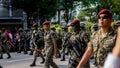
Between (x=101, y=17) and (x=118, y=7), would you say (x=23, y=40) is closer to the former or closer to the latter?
(x=101, y=17)

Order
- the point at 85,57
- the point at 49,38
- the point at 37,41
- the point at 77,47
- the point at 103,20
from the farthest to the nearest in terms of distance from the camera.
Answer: the point at 37,41, the point at 49,38, the point at 77,47, the point at 103,20, the point at 85,57

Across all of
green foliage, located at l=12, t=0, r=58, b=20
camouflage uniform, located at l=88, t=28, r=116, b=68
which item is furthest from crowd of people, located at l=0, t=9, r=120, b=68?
green foliage, located at l=12, t=0, r=58, b=20

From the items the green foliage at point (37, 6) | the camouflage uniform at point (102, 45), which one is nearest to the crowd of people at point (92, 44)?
the camouflage uniform at point (102, 45)

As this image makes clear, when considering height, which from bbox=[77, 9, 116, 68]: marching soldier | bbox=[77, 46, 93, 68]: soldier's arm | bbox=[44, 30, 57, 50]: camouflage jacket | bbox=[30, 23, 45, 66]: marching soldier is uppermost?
bbox=[77, 9, 116, 68]: marching soldier

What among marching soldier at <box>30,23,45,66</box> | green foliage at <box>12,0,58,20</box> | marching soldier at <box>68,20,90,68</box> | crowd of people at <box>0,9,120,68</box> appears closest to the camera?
crowd of people at <box>0,9,120,68</box>

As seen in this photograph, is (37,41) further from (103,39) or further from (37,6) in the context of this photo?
(37,6)

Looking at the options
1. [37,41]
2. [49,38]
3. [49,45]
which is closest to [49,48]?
[49,45]

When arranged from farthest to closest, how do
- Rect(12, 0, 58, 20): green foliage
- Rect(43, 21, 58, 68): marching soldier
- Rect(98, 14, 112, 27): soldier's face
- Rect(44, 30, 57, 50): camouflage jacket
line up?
Rect(12, 0, 58, 20): green foliage → Rect(44, 30, 57, 50): camouflage jacket → Rect(43, 21, 58, 68): marching soldier → Rect(98, 14, 112, 27): soldier's face

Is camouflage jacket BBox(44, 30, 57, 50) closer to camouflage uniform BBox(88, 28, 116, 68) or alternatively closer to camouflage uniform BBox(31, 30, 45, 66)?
camouflage uniform BBox(31, 30, 45, 66)

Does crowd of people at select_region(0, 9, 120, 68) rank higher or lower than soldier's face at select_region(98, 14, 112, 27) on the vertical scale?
lower

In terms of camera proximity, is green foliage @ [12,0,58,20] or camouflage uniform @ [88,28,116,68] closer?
camouflage uniform @ [88,28,116,68]

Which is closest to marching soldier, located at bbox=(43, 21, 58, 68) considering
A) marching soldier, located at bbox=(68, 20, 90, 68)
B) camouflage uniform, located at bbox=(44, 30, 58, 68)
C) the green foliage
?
camouflage uniform, located at bbox=(44, 30, 58, 68)

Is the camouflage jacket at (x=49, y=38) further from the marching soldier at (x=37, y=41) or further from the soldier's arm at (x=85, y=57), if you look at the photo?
the soldier's arm at (x=85, y=57)

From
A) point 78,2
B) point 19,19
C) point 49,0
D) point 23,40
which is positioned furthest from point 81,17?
point 23,40
